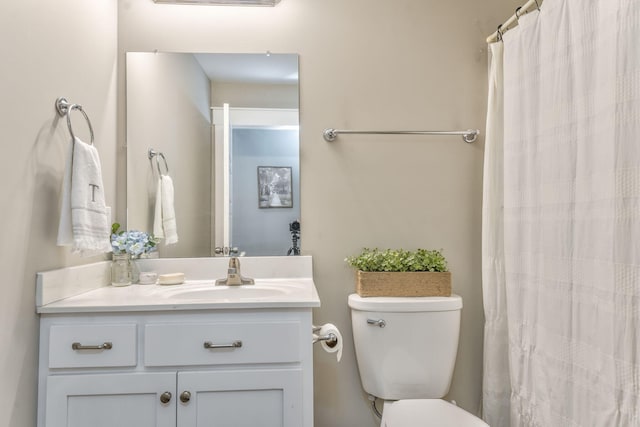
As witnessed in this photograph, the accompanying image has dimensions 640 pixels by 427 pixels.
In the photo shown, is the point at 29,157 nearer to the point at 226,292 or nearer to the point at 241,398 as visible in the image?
the point at 226,292

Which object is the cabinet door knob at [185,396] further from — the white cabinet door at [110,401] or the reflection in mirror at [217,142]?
the reflection in mirror at [217,142]

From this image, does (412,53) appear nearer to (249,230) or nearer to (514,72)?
(514,72)

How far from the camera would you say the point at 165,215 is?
5.90ft

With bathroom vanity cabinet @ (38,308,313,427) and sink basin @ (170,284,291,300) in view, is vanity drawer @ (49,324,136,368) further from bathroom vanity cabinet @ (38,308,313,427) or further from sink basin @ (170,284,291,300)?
sink basin @ (170,284,291,300)

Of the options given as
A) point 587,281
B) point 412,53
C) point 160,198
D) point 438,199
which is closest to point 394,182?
point 438,199

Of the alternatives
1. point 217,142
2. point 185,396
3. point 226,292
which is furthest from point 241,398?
point 217,142

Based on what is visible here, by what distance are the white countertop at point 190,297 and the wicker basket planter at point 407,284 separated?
10.4 inches

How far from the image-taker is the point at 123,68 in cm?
180

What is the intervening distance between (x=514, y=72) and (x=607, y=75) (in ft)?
1.48

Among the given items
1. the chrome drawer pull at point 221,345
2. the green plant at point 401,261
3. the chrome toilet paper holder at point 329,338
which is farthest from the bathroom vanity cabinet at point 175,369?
the green plant at point 401,261

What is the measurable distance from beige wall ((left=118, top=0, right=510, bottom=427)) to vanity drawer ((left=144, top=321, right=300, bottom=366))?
58cm

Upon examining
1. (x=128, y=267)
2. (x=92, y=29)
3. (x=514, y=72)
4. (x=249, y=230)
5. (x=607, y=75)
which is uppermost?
(x=92, y=29)

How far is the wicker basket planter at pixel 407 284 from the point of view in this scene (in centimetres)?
166

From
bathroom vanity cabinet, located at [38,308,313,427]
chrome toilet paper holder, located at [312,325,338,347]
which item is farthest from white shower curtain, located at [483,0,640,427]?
bathroom vanity cabinet, located at [38,308,313,427]
